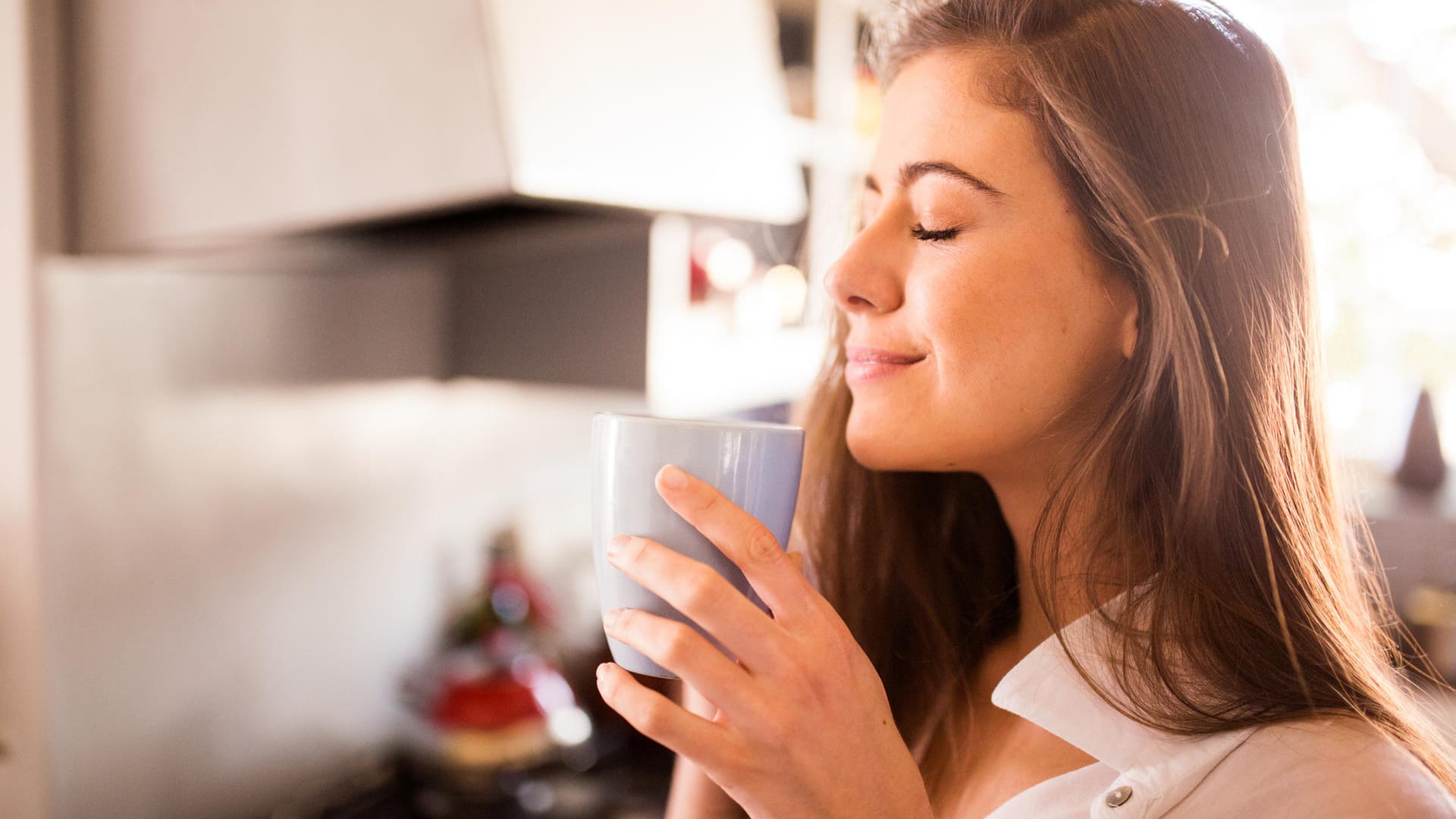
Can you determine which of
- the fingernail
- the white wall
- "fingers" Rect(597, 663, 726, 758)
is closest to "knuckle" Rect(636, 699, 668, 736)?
"fingers" Rect(597, 663, 726, 758)

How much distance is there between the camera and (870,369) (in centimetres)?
79

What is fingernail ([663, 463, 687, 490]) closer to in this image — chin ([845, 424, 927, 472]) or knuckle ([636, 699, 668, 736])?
knuckle ([636, 699, 668, 736])

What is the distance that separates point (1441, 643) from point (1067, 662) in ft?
6.36

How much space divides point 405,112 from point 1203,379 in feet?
1.96

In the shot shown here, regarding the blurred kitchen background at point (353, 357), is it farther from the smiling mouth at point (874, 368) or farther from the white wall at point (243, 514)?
the smiling mouth at point (874, 368)

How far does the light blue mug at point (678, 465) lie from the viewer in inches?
23.8

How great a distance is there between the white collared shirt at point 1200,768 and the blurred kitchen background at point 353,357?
11.0 inches

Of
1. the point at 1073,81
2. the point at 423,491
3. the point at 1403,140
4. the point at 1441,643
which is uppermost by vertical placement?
the point at 1403,140

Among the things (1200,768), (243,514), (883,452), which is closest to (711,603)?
(883,452)

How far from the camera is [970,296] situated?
0.74 m

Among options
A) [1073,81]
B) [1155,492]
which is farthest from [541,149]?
[1155,492]

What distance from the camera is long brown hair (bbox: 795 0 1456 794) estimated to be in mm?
716

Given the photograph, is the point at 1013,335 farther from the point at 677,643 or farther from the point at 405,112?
the point at 405,112

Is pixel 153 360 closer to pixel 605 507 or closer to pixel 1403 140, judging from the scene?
pixel 605 507
